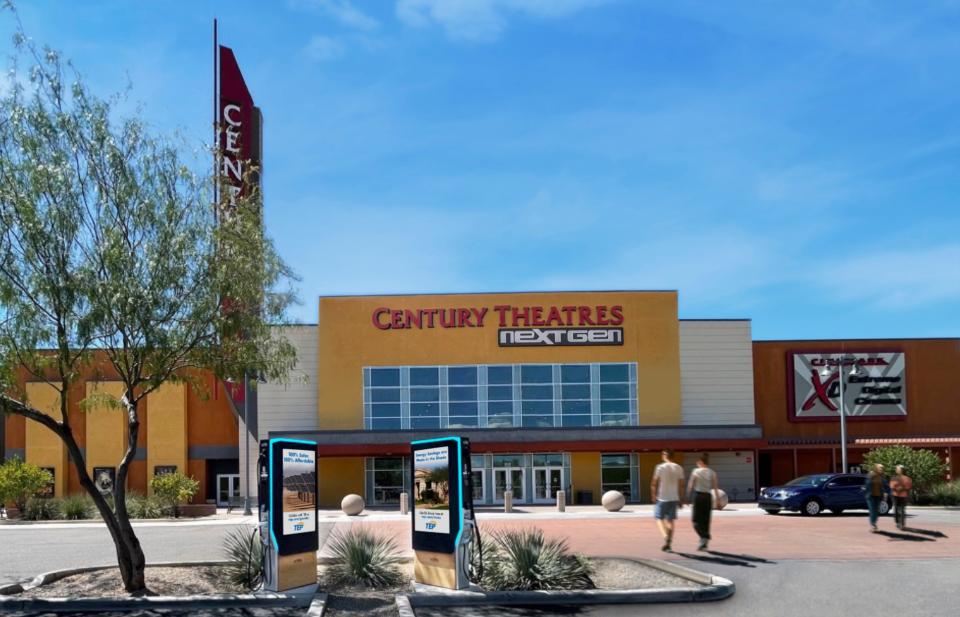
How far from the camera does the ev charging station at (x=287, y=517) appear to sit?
12.8 m

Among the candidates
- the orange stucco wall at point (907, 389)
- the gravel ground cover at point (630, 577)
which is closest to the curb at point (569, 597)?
the gravel ground cover at point (630, 577)

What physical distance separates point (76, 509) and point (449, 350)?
1746cm

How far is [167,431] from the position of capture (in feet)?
155

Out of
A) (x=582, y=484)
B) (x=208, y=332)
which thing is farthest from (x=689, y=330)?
(x=208, y=332)

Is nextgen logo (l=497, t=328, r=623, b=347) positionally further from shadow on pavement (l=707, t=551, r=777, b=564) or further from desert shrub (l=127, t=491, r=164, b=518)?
shadow on pavement (l=707, t=551, r=777, b=564)

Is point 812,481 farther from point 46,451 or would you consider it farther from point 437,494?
point 46,451

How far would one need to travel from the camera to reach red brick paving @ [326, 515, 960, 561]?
682 inches

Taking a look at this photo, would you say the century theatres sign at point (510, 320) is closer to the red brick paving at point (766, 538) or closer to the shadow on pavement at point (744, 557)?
the red brick paving at point (766, 538)

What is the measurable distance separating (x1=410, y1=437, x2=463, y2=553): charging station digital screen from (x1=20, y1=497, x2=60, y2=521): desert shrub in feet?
79.9

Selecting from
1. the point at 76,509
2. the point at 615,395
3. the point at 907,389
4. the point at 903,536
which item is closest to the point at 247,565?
the point at 903,536

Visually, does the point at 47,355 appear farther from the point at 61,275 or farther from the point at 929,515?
the point at 929,515

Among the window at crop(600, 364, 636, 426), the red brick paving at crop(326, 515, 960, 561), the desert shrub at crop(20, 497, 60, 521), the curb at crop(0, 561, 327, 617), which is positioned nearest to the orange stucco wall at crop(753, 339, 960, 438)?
the window at crop(600, 364, 636, 426)

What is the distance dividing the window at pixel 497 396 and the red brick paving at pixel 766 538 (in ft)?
50.8

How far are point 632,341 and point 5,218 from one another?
35.0m
